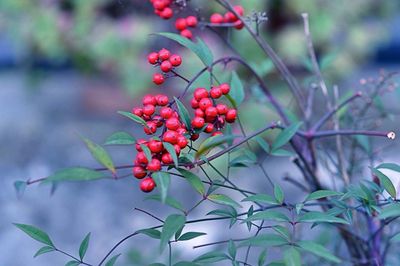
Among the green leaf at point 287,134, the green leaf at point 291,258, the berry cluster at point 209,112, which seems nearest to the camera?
the green leaf at point 291,258

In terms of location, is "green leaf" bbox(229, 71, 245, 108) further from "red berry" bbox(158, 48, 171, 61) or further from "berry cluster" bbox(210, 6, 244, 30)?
"red berry" bbox(158, 48, 171, 61)

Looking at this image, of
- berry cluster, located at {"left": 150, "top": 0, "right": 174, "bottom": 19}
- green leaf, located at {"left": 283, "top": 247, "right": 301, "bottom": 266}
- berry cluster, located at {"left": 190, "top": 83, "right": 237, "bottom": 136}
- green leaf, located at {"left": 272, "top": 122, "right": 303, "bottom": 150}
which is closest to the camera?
green leaf, located at {"left": 283, "top": 247, "right": 301, "bottom": 266}

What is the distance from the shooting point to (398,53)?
3547 millimetres

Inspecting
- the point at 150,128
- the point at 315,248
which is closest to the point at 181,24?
the point at 150,128

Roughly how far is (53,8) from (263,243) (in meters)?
2.58

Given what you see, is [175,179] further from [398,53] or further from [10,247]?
[398,53]

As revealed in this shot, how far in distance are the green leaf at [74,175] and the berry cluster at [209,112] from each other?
119 mm

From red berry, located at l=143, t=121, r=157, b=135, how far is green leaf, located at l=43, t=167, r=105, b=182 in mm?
76

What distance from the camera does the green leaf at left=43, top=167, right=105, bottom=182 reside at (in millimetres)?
474

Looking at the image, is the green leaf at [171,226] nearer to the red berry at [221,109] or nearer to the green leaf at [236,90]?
the red berry at [221,109]

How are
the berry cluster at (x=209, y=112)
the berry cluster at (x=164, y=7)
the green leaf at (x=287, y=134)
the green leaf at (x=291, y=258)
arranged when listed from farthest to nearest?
the berry cluster at (x=164, y=7) → the green leaf at (x=287, y=134) → the berry cluster at (x=209, y=112) → the green leaf at (x=291, y=258)

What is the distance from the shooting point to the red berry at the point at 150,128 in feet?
1.81

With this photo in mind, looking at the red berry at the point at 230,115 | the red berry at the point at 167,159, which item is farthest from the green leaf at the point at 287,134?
the red berry at the point at 167,159

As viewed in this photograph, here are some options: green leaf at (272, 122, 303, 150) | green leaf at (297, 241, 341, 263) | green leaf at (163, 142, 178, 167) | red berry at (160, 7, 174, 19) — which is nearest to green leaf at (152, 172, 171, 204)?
green leaf at (163, 142, 178, 167)
